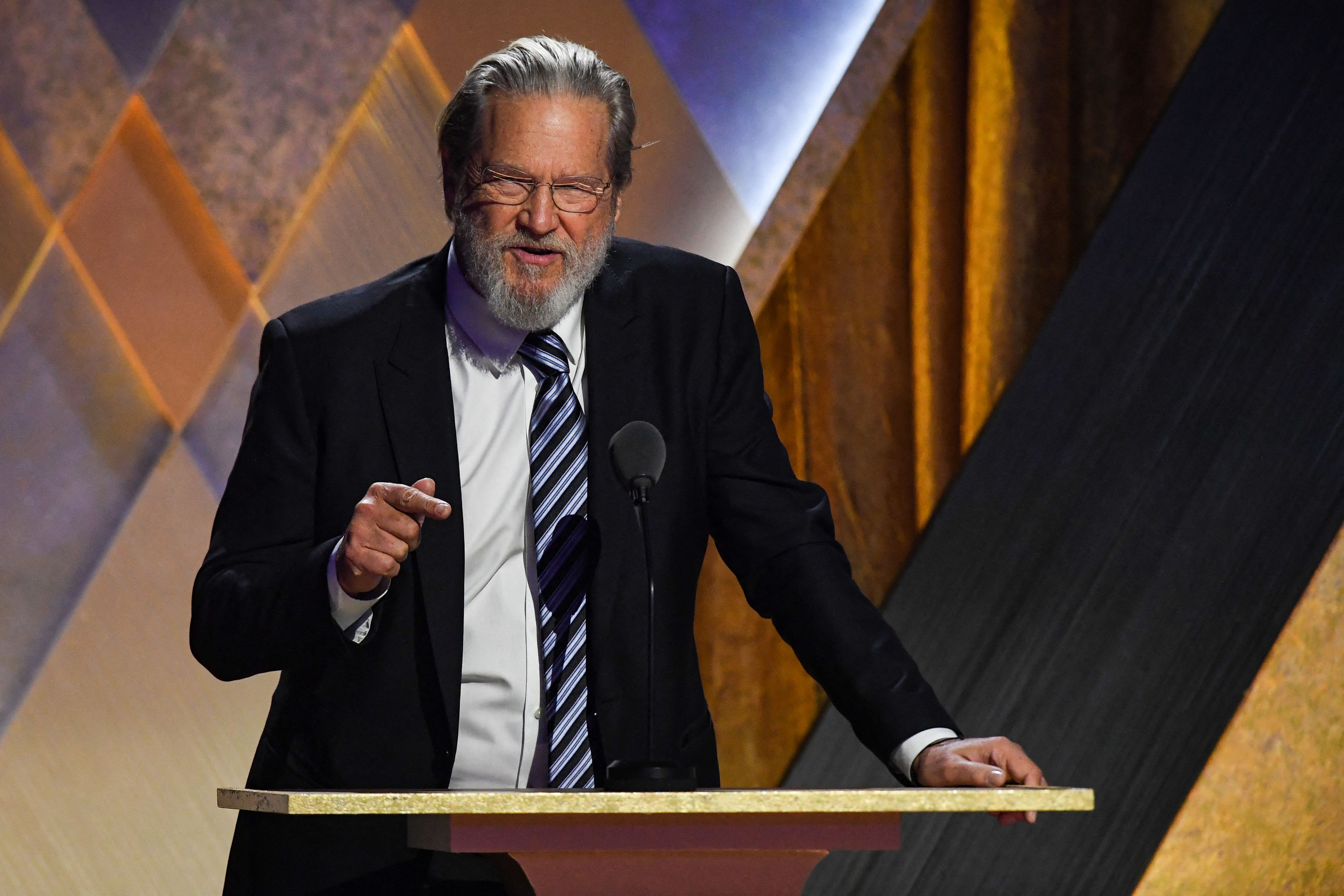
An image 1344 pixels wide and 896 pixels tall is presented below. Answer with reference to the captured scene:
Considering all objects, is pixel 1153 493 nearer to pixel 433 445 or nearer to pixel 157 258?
pixel 433 445

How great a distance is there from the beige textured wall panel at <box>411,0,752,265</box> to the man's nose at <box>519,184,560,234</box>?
1.37 metres

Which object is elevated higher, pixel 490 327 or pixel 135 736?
pixel 490 327

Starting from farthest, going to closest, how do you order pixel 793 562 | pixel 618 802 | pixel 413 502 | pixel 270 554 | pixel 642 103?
pixel 642 103 < pixel 793 562 < pixel 270 554 < pixel 413 502 < pixel 618 802

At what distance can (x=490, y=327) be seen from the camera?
1.64 m

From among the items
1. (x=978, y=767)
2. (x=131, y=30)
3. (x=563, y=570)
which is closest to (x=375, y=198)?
(x=131, y=30)

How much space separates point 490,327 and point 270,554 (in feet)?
1.24

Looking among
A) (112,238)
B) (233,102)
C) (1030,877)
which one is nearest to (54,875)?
(112,238)

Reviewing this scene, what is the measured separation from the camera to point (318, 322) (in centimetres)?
161

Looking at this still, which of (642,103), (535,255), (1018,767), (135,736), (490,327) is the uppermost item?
(642,103)

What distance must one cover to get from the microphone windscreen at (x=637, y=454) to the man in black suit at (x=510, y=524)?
25cm

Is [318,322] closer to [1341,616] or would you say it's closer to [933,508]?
[933,508]

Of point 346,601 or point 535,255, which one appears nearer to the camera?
point 346,601

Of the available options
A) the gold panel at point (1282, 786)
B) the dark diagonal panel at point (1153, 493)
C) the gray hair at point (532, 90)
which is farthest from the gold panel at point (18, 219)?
the gold panel at point (1282, 786)

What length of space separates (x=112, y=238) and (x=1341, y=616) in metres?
2.61
